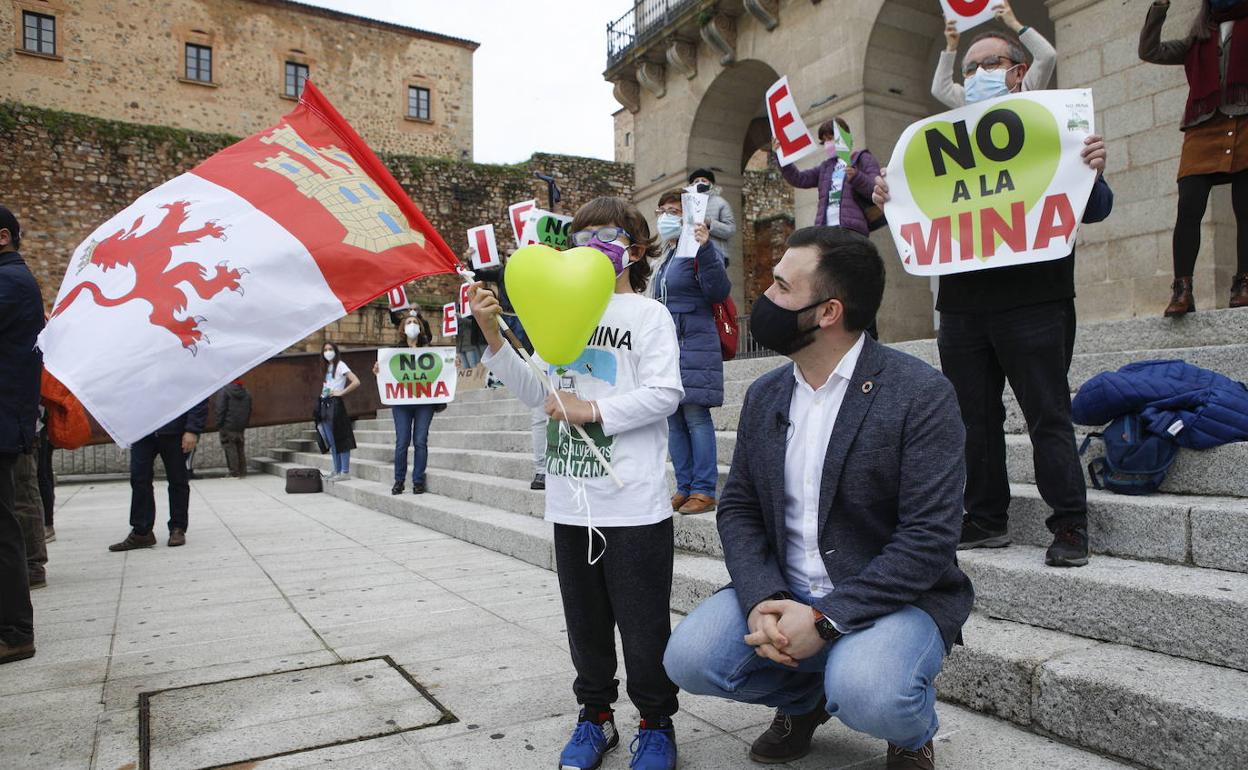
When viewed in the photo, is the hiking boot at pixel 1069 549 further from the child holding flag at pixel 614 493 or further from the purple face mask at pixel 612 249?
the purple face mask at pixel 612 249

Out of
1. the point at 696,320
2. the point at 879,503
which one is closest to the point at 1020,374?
the point at 879,503

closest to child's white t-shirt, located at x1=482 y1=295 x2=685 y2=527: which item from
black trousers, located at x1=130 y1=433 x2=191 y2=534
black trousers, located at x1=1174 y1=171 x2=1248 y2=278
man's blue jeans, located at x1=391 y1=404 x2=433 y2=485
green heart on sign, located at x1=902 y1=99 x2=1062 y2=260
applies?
green heart on sign, located at x1=902 y1=99 x2=1062 y2=260

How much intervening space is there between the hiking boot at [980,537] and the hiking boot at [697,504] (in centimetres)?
163

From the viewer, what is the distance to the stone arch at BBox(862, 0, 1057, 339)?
1066cm

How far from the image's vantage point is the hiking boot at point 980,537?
3367 millimetres

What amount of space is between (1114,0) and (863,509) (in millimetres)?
7835

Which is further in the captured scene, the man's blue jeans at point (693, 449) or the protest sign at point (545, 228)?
the protest sign at point (545, 228)

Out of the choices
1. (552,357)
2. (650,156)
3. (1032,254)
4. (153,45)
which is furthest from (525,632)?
(153,45)

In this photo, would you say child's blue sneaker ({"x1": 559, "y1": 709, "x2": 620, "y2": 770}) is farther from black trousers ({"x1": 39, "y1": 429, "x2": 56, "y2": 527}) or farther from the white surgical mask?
black trousers ({"x1": 39, "y1": 429, "x2": 56, "y2": 527})

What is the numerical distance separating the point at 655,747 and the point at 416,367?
750cm

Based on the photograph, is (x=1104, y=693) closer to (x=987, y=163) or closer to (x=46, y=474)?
(x=987, y=163)

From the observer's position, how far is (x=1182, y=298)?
14.1ft

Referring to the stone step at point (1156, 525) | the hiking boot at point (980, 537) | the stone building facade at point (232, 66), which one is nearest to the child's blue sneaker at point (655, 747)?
the hiking boot at point (980, 537)

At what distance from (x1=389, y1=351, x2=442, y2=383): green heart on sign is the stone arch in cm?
566
